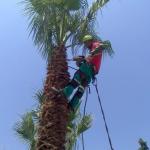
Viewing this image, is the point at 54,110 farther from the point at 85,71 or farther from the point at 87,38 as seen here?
the point at 87,38

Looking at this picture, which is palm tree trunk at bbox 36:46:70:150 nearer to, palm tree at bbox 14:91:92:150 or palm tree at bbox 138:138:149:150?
palm tree at bbox 14:91:92:150

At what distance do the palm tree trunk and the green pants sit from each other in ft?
0.61

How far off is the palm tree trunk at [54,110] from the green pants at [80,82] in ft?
0.61

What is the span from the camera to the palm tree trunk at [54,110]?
Result: 290 inches

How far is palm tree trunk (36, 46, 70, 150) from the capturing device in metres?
7.37

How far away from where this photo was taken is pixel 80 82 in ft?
29.3

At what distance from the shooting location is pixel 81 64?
9102 millimetres

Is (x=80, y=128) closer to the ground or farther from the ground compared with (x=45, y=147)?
farther from the ground

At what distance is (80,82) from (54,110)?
1293mm

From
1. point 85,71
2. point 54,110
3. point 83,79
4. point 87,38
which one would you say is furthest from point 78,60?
point 54,110

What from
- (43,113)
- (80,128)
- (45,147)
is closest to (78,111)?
(80,128)

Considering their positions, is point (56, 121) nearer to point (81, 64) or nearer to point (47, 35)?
point (81, 64)

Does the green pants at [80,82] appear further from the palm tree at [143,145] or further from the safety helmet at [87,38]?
the palm tree at [143,145]

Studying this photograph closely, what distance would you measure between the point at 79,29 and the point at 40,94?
2140mm
